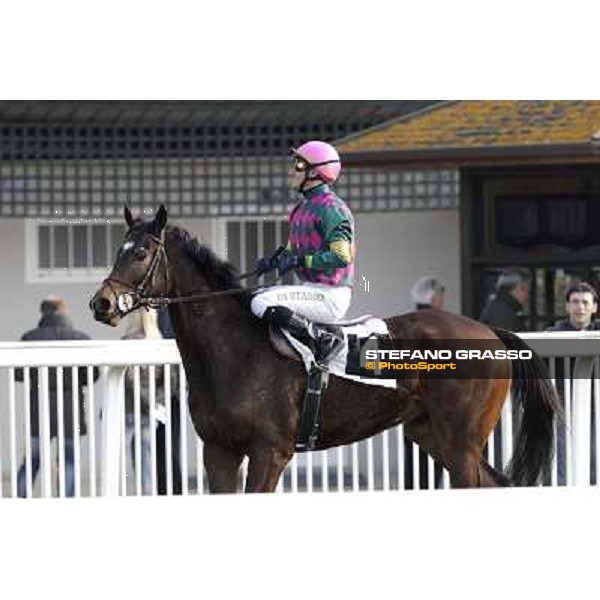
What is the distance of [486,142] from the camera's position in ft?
41.9

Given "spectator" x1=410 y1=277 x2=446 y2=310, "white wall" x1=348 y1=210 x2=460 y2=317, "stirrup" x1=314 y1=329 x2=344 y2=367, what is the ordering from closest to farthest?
1. "stirrup" x1=314 y1=329 x2=344 y2=367
2. "white wall" x1=348 y1=210 x2=460 y2=317
3. "spectator" x1=410 y1=277 x2=446 y2=310

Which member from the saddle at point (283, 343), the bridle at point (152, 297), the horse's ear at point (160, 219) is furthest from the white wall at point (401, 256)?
the horse's ear at point (160, 219)

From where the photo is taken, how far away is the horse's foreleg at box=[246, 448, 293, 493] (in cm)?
1035

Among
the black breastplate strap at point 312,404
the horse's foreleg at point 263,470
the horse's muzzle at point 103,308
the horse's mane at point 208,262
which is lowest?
the horse's foreleg at point 263,470

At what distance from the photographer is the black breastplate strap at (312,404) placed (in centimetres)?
1049

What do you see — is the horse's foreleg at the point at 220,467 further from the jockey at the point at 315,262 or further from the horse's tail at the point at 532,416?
the horse's tail at the point at 532,416

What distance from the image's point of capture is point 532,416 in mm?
11039

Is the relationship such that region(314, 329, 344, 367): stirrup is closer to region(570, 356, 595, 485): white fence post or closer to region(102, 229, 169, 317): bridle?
region(102, 229, 169, 317): bridle

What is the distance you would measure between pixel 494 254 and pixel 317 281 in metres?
3.17

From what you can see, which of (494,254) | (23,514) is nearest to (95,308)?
(23,514)

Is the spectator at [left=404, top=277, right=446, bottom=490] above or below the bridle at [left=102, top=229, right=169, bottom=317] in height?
below

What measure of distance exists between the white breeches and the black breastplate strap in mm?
235

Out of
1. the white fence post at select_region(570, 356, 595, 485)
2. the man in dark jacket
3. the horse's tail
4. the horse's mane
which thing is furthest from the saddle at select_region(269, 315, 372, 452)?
the white fence post at select_region(570, 356, 595, 485)

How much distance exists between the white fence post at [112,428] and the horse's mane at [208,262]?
0.73 m
